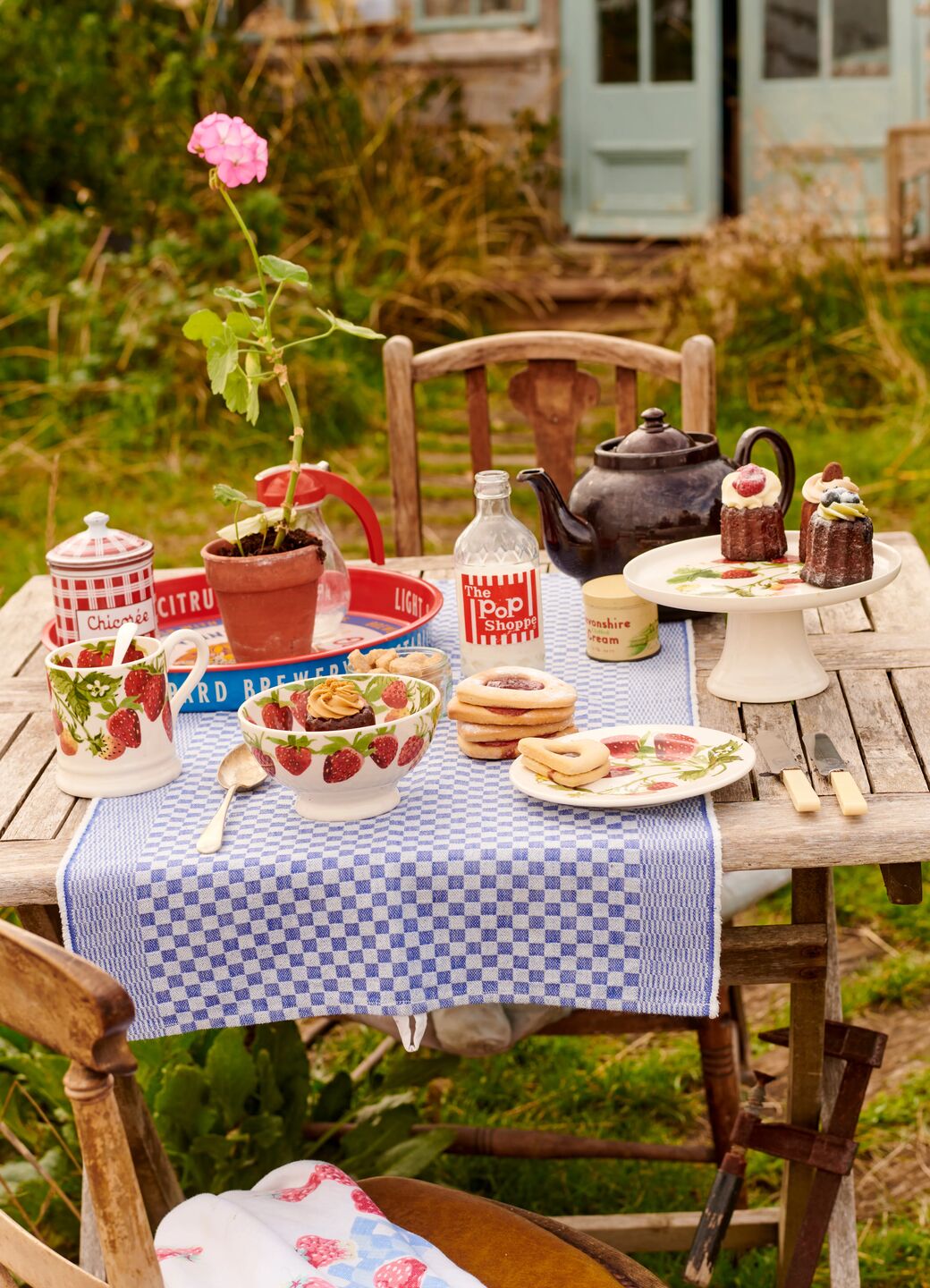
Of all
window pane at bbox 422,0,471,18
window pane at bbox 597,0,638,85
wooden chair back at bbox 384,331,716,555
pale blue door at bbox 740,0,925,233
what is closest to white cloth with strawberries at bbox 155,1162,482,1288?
wooden chair back at bbox 384,331,716,555

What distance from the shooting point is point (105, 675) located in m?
1.50

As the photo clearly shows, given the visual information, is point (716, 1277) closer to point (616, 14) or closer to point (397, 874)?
point (397, 874)

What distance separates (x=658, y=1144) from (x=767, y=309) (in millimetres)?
4200

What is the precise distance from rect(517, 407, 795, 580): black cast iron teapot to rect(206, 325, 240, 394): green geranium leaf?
39 cm

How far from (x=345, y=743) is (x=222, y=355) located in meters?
0.53

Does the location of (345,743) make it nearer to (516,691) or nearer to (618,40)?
(516,691)

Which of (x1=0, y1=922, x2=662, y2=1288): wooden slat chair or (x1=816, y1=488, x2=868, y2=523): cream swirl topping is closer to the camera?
(x1=0, y1=922, x2=662, y2=1288): wooden slat chair

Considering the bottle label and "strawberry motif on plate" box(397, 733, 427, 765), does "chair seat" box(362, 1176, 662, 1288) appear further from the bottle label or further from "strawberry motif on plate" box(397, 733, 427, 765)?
the bottle label

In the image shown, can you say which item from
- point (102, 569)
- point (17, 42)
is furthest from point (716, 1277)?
point (17, 42)

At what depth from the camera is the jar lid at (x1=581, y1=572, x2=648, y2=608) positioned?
1.81 meters

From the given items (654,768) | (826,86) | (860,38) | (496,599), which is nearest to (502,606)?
(496,599)

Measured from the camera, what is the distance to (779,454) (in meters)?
1.94

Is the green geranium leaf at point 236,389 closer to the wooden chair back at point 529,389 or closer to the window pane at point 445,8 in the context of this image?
the wooden chair back at point 529,389

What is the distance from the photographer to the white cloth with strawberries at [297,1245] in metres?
1.32
